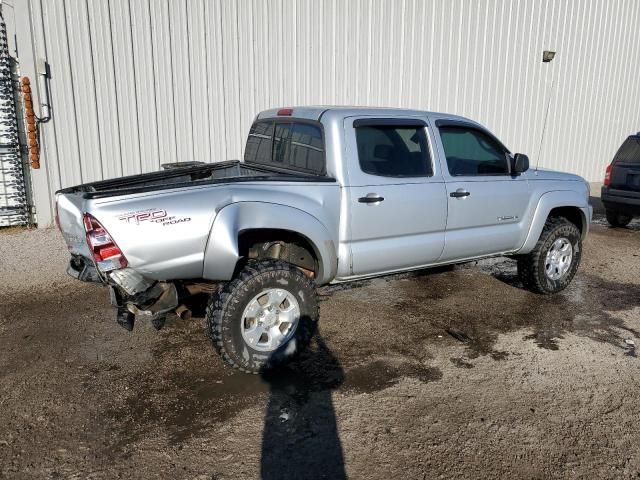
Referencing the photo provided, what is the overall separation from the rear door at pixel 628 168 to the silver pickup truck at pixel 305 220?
3625 mm

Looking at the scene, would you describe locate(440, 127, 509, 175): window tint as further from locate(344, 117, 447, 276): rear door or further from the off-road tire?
the off-road tire

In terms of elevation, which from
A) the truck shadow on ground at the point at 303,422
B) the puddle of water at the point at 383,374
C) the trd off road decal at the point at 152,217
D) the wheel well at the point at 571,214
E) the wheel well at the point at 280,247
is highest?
the trd off road decal at the point at 152,217

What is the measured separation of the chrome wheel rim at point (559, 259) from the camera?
18.9 feet

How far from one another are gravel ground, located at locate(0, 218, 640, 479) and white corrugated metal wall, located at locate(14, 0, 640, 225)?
150 inches

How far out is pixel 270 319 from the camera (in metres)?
3.95

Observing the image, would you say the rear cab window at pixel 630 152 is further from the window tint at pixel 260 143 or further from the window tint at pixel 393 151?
the window tint at pixel 260 143

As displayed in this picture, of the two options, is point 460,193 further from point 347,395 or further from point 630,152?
point 630,152

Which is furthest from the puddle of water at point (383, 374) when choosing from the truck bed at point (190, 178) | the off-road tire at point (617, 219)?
the off-road tire at point (617, 219)

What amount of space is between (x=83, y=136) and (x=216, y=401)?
254 inches

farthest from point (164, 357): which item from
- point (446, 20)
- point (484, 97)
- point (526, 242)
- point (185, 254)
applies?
point (484, 97)

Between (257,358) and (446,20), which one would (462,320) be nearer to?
(257,358)

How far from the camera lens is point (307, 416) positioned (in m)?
3.37

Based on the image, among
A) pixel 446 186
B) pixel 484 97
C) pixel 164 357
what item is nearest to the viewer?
pixel 164 357

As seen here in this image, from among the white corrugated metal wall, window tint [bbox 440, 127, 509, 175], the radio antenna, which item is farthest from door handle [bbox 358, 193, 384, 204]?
the radio antenna
